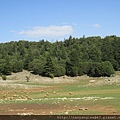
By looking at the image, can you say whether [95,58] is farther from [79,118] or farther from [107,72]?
[79,118]

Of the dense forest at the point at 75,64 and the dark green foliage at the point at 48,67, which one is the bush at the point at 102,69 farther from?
the dark green foliage at the point at 48,67

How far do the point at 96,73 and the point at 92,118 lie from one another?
71.7 meters

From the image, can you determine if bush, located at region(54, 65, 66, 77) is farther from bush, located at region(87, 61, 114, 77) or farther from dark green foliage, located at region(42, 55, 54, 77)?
bush, located at region(87, 61, 114, 77)

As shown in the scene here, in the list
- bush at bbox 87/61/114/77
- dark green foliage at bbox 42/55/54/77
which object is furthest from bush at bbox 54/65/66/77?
bush at bbox 87/61/114/77

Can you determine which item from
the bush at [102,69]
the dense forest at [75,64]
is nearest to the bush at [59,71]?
the dense forest at [75,64]

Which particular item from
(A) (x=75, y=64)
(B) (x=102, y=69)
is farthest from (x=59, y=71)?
(B) (x=102, y=69)

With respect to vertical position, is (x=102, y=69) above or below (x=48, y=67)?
below

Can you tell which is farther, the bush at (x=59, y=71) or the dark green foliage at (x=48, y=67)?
the bush at (x=59, y=71)

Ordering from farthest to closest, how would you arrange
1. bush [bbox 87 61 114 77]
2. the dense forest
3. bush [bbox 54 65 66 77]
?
bush [bbox 54 65 66 77] → the dense forest → bush [bbox 87 61 114 77]

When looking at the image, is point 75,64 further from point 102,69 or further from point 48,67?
point 102,69

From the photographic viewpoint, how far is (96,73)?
8812 cm

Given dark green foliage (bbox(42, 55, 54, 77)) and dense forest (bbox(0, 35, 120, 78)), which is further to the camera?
dense forest (bbox(0, 35, 120, 78))

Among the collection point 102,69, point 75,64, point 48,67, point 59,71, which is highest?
point 75,64

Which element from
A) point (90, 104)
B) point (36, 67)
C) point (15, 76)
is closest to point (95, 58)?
point (36, 67)
